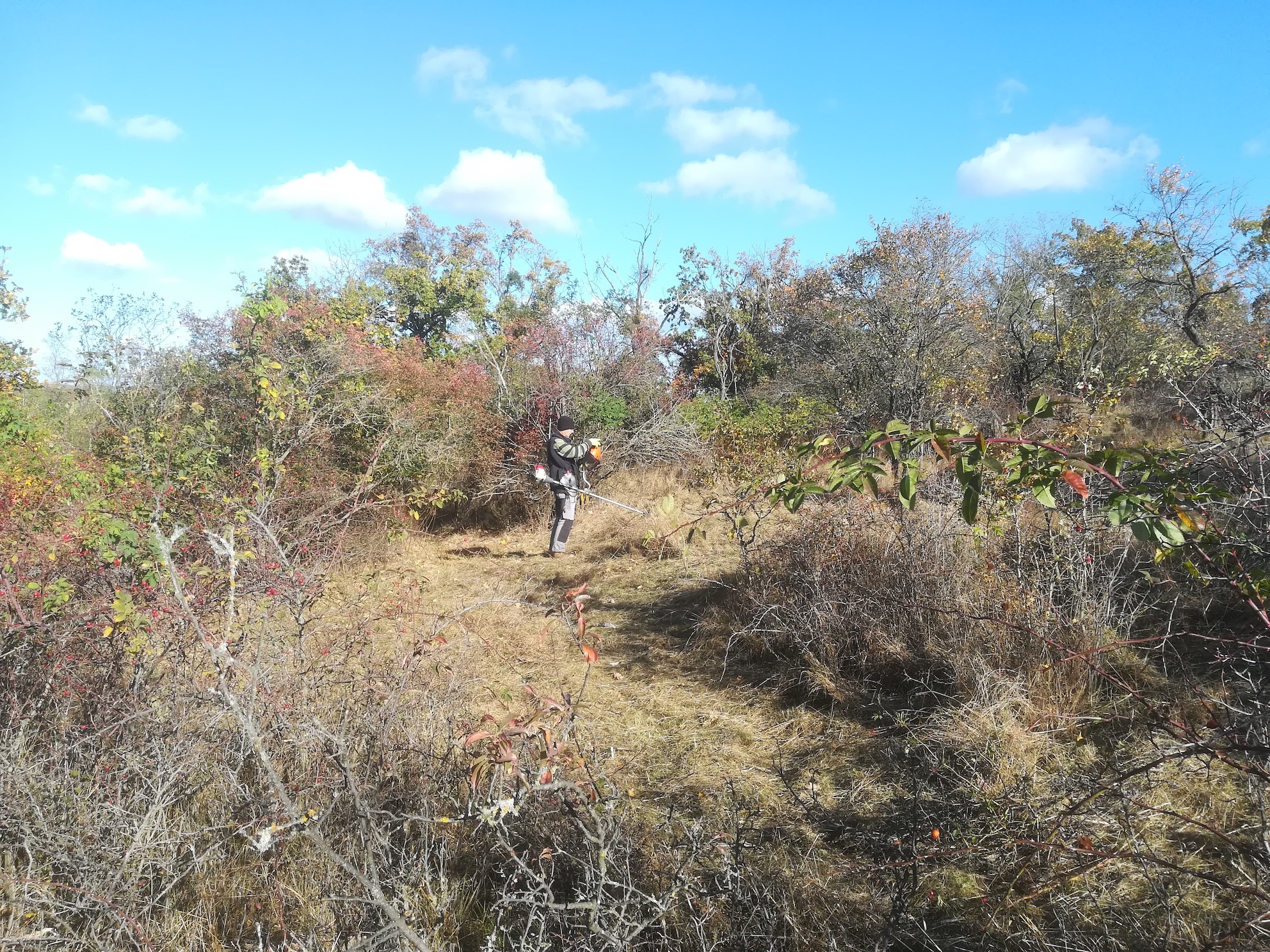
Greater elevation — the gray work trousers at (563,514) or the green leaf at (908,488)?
the green leaf at (908,488)

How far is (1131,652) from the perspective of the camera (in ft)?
12.8

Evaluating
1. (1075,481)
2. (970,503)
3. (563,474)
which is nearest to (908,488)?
(970,503)

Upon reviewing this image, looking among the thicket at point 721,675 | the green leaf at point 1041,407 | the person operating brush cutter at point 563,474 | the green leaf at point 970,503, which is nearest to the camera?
the green leaf at point 970,503

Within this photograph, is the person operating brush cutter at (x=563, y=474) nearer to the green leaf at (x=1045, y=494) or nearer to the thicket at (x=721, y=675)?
the thicket at (x=721, y=675)

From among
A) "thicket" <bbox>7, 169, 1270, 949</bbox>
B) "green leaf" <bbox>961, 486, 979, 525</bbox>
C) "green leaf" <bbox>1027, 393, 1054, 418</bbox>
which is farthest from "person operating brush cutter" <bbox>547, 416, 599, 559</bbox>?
"green leaf" <bbox>961, 486, 979, 525</bbox>

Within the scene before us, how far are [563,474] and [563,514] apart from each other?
1.58ft

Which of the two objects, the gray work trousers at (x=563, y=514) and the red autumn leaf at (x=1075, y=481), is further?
the gray work trousers at (x=563, y=514)

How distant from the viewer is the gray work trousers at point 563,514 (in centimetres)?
879

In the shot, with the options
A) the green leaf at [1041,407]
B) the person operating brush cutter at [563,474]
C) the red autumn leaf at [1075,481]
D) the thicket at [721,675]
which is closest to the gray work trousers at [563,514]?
the person operating brush cutter at [563,474]

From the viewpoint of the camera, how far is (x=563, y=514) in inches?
348

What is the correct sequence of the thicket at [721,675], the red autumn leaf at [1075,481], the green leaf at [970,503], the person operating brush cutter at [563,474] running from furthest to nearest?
the person operating brush cutter at [563,474] < the thicket at [721,675] < the green leaf at [970,503] < the red autumn leaf at [1075,481]

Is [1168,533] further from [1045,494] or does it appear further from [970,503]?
[970,503]

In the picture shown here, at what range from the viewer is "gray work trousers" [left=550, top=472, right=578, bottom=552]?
8789 millimetres

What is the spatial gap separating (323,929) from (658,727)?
218 centimetres
